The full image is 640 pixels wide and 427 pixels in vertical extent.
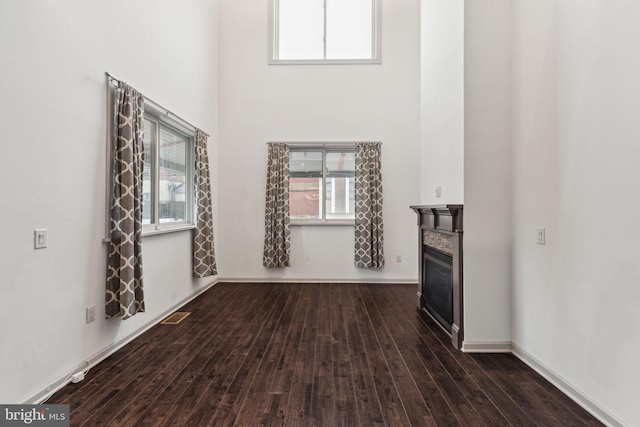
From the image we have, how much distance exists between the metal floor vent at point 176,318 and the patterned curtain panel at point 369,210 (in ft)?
8.46

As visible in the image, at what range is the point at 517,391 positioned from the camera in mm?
2025

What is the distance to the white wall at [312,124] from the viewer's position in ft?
16.6

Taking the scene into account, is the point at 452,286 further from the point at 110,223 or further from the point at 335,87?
the point at 335,87

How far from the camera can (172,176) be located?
3926 mm

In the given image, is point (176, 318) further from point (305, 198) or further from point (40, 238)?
point (305, 198)

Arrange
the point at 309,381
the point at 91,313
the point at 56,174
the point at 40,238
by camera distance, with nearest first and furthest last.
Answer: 1. the point at 40,238
2. the point at 56,174
3. the point at 309,381
4. the point at 91,313

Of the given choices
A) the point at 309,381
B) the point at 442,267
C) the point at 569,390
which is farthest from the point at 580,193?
the point at 309,381

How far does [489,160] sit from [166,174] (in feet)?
11.3

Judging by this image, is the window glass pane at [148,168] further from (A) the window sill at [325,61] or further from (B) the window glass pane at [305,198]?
(A) the window sill at [325,61]

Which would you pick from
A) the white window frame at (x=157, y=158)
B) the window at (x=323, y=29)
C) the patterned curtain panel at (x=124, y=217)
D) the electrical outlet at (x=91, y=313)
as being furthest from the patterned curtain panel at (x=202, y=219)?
the window at (x=323, y=29)

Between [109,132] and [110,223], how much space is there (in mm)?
722

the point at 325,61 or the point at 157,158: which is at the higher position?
the point at 325,61

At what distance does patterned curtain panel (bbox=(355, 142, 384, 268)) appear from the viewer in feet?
16.2

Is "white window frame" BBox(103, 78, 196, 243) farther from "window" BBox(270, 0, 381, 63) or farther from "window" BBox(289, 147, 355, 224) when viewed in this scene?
"window" BBox(270, 0, 381, 63)
